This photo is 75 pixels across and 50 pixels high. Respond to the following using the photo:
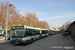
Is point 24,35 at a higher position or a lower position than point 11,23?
lower

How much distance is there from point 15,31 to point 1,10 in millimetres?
19856

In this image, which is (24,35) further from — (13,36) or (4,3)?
(4,3)

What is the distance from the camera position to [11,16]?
31062 millimetres

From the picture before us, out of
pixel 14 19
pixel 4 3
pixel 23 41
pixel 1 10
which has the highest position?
pixel 4 3

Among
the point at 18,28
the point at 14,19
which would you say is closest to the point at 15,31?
the point at 18,28

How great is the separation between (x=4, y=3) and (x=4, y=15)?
14.3 ft

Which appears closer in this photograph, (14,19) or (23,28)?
(23,28)

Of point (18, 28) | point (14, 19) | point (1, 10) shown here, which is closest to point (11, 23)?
point (14, 19)

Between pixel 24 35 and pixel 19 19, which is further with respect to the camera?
pixel 19 19

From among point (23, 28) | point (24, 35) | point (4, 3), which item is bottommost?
point (24, 35)

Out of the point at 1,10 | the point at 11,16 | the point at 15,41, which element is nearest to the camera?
the point at 15,41

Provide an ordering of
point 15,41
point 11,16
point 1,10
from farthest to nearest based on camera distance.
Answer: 1. point 11,16
2. point 1,10
3. point 15,41

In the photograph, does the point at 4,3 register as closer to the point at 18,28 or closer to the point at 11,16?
the point at 11,16

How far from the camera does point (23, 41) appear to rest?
11797mm
